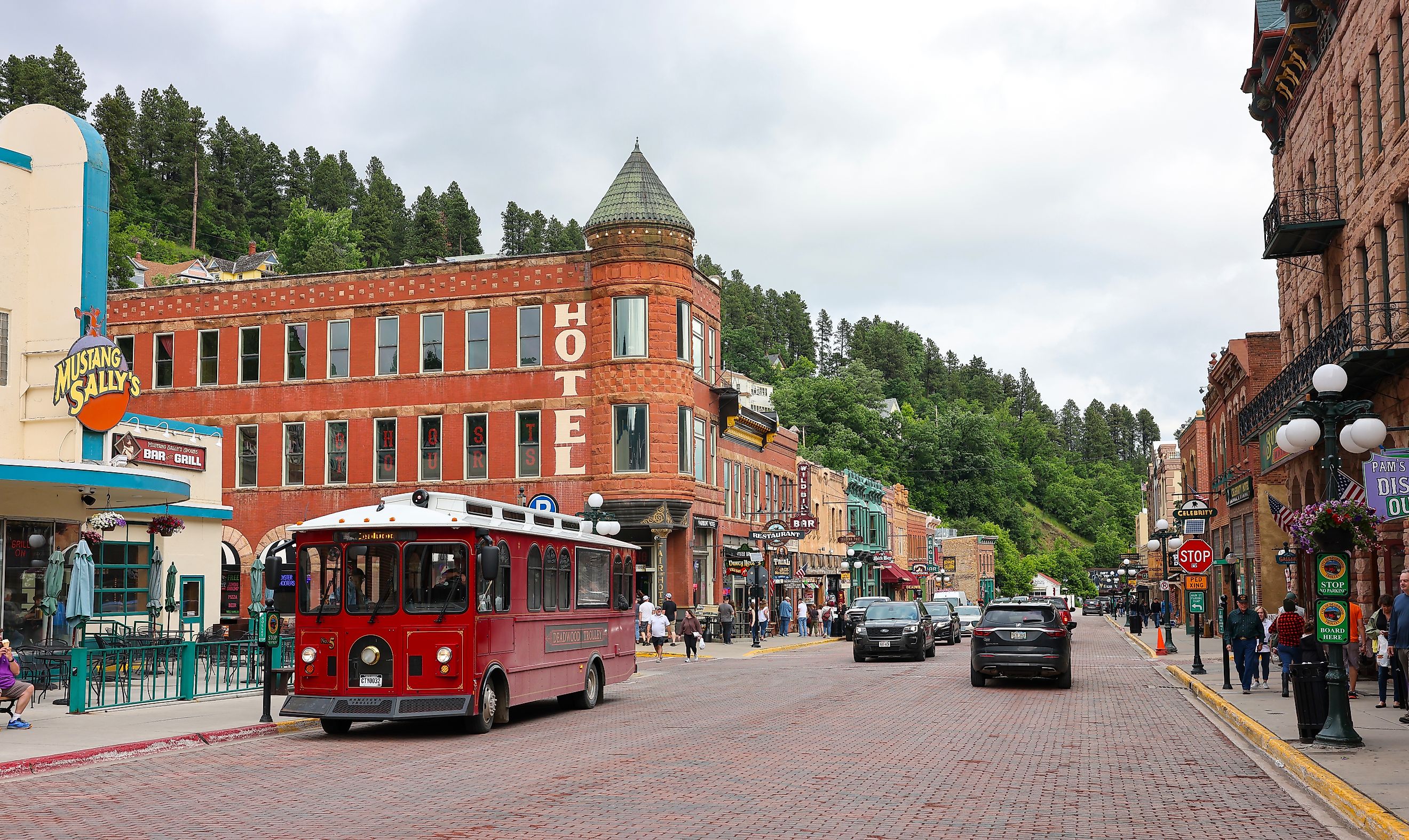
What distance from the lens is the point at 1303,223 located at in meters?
27.0

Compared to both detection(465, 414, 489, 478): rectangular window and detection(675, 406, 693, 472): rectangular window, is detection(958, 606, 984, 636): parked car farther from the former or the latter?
→ detection(465, 414, 489, 478): rectangular window

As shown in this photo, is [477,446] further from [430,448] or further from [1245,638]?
[1245,638]

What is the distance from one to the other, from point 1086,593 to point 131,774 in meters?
145

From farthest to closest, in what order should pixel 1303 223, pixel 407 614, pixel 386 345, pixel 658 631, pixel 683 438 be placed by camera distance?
pixel 386 345 < pixel 683 438 < pixel 658 631 < pixel 1303 223 < pixel 407 614

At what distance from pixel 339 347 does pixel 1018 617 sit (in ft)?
96.0

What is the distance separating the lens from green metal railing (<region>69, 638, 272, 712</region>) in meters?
17.9

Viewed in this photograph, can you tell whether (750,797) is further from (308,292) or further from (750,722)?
(308,292)

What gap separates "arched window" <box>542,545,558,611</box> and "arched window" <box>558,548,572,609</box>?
0.42 ft

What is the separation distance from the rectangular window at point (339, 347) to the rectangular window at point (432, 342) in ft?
9.45

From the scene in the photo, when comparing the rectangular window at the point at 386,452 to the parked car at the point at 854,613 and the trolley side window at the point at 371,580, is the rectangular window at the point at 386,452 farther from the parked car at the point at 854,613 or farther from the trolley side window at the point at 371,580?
the trolley side window at the point at 371,580

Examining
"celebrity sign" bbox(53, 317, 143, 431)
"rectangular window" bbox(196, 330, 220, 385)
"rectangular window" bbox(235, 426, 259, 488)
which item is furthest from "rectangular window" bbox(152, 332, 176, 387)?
"celebrity sign" bbox(53, 317, 143, 431)

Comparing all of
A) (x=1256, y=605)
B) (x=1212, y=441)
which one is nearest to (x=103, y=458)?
(x=1256, y=605)

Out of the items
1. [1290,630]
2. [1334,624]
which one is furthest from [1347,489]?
[1334,624]

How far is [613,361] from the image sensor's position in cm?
4216
